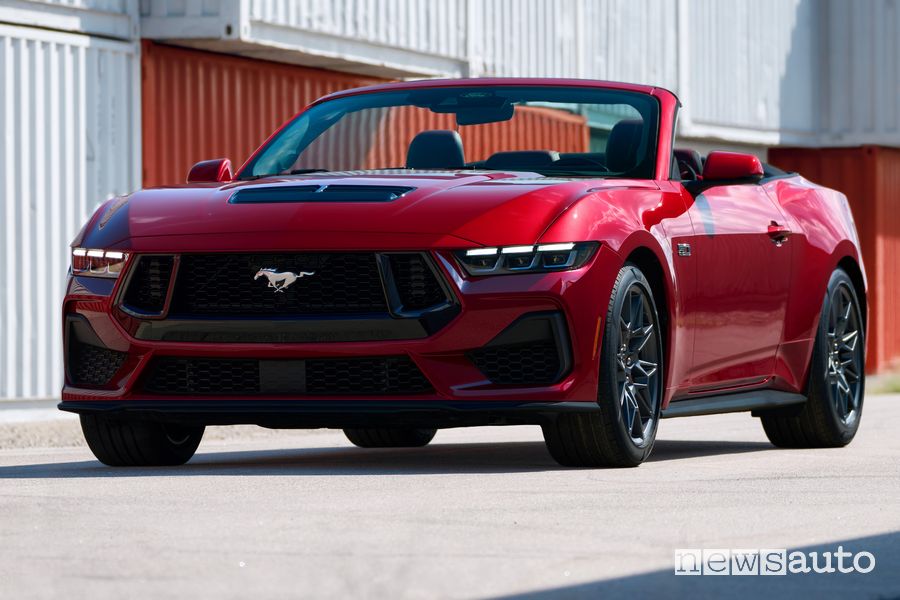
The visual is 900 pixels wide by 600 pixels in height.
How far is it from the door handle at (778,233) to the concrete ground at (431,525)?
0.97 metres

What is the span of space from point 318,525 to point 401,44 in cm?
1344

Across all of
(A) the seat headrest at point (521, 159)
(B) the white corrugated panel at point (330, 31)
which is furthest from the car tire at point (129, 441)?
(B) the white corrugated panel at point (330, 31)

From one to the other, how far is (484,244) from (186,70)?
1026 centimetres

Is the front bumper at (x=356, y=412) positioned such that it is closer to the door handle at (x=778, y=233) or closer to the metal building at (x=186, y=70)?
the door handle at (x=778, y=233)

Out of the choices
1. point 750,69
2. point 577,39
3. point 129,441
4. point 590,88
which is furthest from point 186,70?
point 750,69

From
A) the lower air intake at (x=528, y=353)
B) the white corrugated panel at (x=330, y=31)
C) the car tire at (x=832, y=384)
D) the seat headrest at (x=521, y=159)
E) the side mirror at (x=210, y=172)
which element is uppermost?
the white corrugated panel at (x=330, y=31)

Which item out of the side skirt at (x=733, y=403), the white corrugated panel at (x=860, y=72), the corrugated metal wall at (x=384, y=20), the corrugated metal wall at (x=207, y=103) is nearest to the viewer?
the side skirt at (x=733, y=403)

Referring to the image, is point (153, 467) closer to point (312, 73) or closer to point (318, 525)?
point (318, 525)

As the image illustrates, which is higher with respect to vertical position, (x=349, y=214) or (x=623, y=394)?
Answer: (x=349, y=214)

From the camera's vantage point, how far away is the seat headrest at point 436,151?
26.5 ft

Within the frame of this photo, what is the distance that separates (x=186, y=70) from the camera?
16500 millimetres

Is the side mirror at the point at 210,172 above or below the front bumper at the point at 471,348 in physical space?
above

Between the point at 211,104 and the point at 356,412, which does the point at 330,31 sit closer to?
the point at 211,104

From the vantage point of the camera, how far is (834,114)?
96.0ft
